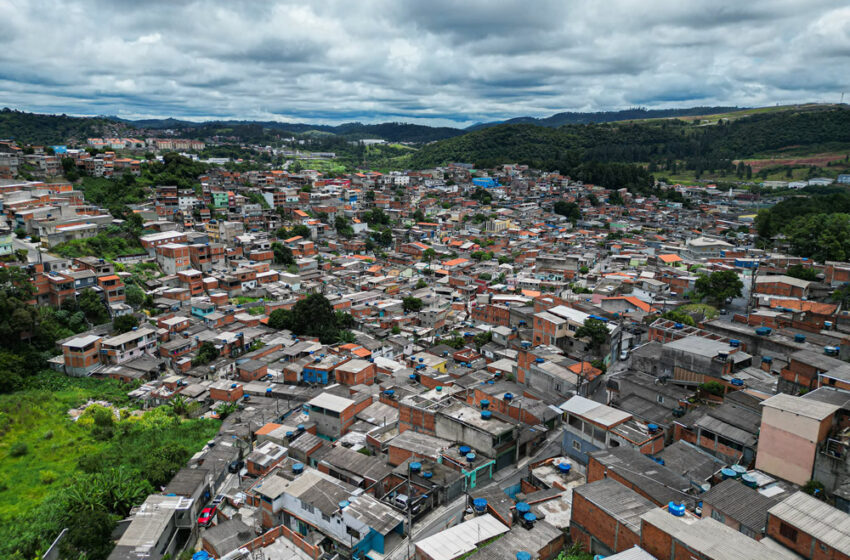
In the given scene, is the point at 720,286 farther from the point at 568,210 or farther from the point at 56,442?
the point at 568,210

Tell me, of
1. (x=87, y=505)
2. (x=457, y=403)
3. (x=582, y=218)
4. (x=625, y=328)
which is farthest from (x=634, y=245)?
(x=87, y=505)

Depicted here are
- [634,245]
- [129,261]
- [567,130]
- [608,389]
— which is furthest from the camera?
[567,130]

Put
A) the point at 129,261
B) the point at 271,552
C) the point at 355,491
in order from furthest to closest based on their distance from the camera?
the point at 129,261
the point at 355,491
the point at 271,552

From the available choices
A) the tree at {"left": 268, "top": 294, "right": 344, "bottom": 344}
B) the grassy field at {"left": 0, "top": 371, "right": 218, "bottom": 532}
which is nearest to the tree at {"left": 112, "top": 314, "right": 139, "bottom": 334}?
the grassy field at {"left": 0, "top": 371, "right": 218, "bottom": 532}

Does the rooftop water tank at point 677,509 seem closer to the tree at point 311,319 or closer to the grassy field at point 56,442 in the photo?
the grassy field at point 56,442

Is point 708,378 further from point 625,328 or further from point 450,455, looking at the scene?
point 450,455

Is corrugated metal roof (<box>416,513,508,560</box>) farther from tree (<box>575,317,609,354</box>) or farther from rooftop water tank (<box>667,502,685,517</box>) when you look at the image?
tree (<box>575,317,609,354</box>)
